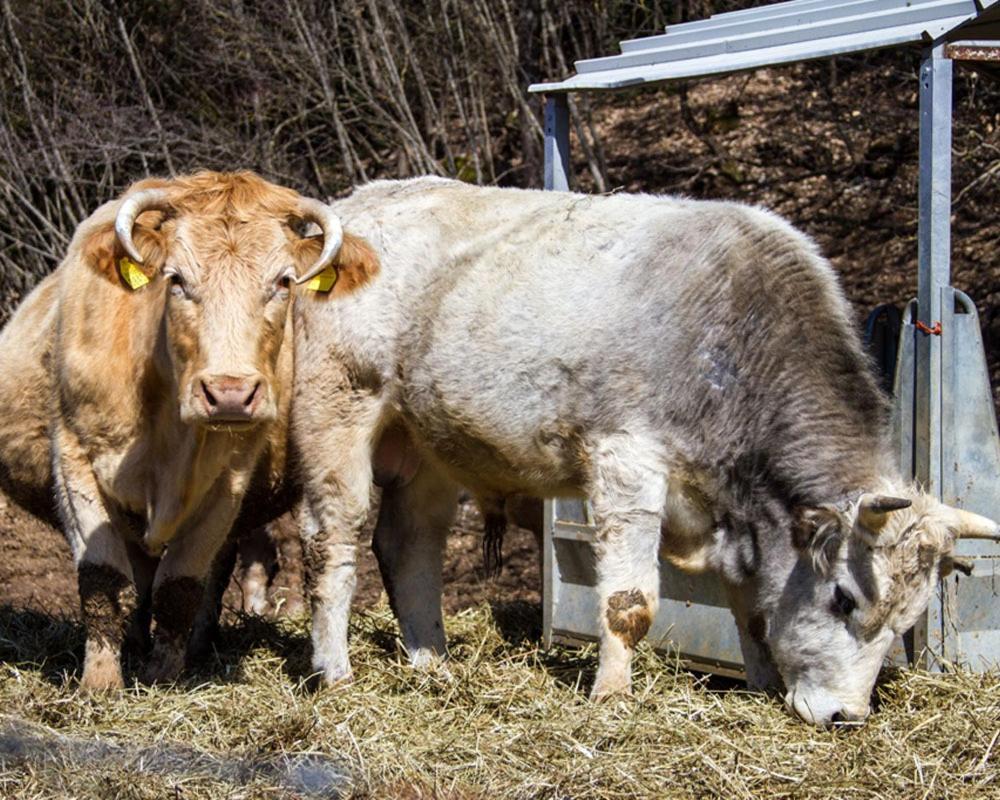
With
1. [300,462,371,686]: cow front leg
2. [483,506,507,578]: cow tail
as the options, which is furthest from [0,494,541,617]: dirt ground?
[300,462,371,686]: cow front leg

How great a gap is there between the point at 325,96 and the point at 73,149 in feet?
6.70

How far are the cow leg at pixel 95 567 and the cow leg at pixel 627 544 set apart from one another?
6.59ft

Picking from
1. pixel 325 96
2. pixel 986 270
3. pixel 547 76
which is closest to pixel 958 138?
pixel 986 270

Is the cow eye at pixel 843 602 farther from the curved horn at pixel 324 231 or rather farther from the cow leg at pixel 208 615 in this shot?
the cow leg at pixel 208 615

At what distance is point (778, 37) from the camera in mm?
6984

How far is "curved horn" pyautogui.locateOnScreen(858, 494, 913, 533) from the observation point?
5527mm

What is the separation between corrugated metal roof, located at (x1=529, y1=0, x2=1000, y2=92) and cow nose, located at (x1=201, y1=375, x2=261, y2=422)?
8.79ft

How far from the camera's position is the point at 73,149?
11.7 meters

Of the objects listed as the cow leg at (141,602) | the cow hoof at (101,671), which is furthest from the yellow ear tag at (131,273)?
the cow leg at (141,602)

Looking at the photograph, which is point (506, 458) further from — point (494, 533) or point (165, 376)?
point (165, 376)

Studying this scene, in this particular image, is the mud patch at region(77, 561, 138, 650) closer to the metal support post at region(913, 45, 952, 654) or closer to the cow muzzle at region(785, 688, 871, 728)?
the cow muzzle at region(785, 688, 871, 728)

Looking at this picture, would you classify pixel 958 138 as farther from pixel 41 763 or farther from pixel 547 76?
pixel 41 763

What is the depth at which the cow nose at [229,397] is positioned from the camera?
18.3ft

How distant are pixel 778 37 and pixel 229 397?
3.13m
